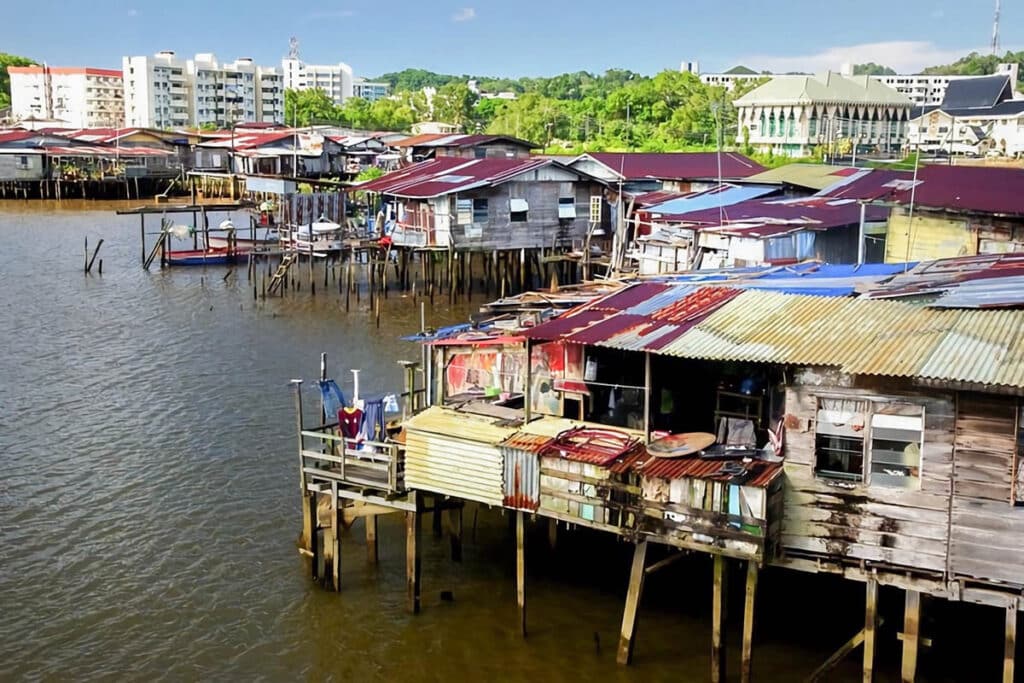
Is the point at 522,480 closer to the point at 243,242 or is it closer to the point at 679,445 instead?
the point at 679,445

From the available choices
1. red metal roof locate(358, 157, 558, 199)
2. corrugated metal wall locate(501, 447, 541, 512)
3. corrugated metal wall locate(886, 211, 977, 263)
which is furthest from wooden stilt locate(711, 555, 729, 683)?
red metal roof locate(358, 157, 558, 199)

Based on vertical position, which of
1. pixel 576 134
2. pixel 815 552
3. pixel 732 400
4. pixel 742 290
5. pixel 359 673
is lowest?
pixel 359 673

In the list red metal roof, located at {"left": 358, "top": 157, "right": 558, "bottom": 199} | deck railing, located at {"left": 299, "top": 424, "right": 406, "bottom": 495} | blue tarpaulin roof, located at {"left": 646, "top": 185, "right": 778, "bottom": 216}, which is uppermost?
red metal roof, located at {"left": 358, "top": 157, "right": 558, "bottom": 199}

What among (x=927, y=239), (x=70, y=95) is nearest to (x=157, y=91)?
(x=70, y=95)

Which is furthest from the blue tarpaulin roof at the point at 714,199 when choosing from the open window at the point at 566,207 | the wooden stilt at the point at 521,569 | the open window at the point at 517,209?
the wooden stilt at the point at 521,569

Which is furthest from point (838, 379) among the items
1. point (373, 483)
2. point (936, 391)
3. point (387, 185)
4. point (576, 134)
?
point (576, 134)

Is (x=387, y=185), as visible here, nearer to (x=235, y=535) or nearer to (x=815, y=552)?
(x=235, y=535)

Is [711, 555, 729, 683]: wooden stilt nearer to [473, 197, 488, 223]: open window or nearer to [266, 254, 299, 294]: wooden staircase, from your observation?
[473, 197, 488, 223]: open window
